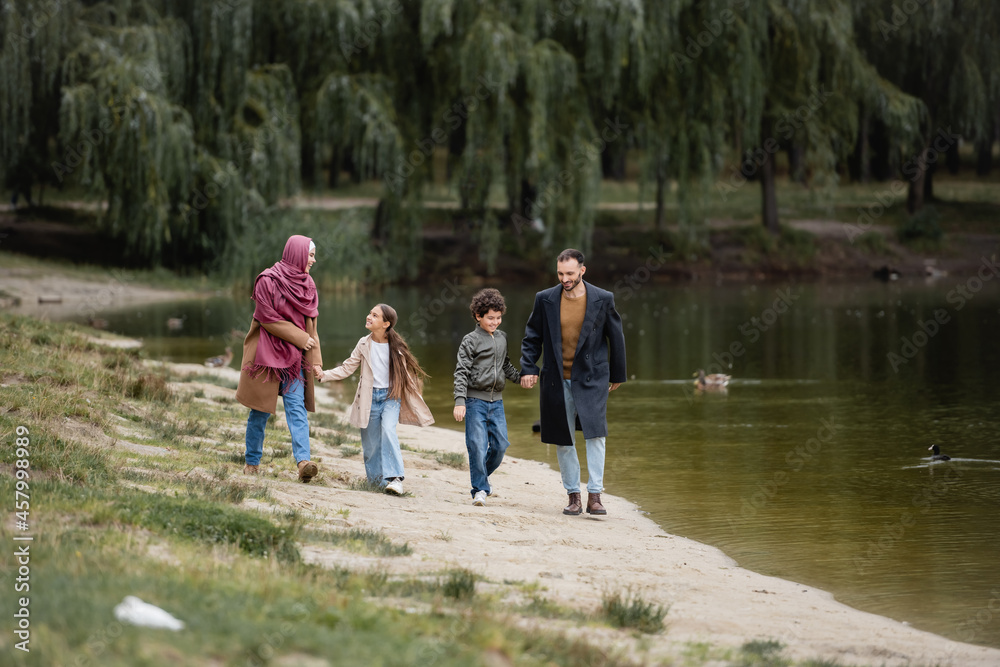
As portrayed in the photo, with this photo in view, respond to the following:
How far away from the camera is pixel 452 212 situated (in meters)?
40.0

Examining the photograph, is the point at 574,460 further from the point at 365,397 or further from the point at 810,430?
the point at 810,430

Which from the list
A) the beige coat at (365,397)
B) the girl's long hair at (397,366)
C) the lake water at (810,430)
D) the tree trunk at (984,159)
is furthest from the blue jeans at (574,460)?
the tree trunk at (984,159)

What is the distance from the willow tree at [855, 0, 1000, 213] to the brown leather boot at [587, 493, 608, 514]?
33.3 metres

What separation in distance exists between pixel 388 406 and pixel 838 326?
18.0m

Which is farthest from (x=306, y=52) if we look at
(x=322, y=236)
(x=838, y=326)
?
(x=838, y=326)

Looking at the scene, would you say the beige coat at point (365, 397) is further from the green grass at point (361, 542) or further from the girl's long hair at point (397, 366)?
the green grass at point (361, 542)

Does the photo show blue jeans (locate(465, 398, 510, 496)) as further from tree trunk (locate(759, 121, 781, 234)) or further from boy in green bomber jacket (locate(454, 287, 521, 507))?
tree trunk (locate(759, 121, 781, 234))

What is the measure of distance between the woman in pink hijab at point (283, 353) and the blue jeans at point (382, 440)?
491 mm

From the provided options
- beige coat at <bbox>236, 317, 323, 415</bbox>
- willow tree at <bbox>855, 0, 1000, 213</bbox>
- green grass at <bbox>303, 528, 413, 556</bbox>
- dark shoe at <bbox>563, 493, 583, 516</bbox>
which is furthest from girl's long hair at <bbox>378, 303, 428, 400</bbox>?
willow tree at <bbox>855, 0, 1000, 213</bbox>

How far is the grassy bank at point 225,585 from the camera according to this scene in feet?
14.7

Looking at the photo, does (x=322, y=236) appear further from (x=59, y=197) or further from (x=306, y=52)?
(x=59, y=197)

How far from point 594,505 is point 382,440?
1702mm

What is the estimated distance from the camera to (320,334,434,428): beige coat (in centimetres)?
901

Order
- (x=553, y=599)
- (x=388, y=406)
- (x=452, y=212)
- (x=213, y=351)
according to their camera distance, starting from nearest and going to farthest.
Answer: (x=553, y=599)
(x=388, y=406)
(x=213, y=351)
(x=452, y=212)
